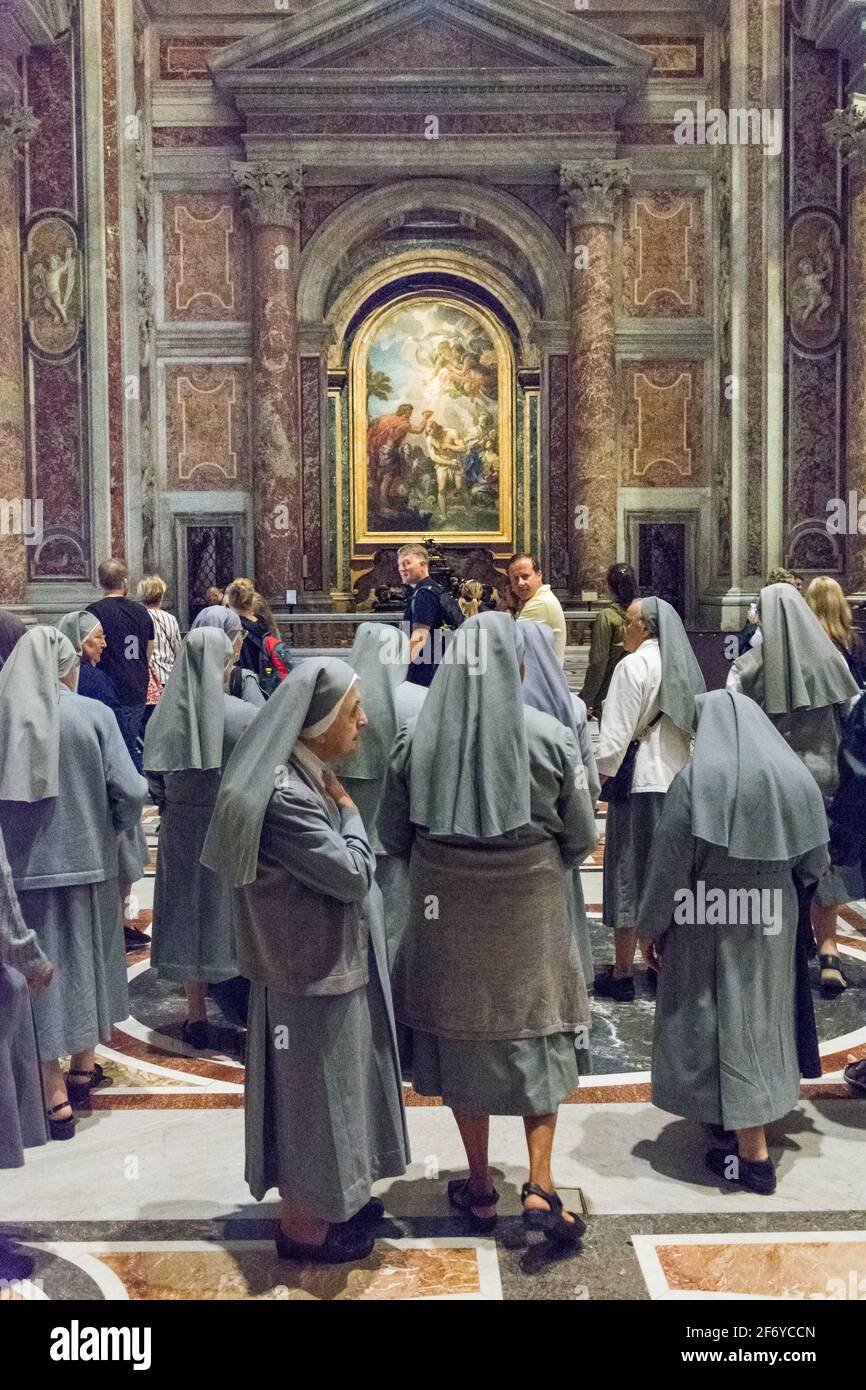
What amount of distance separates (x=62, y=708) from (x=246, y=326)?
11.9m

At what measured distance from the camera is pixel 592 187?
15242mm

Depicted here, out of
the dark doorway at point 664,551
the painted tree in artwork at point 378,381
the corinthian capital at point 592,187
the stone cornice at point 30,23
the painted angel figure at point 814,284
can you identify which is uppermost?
the stone cornice at point 30,23

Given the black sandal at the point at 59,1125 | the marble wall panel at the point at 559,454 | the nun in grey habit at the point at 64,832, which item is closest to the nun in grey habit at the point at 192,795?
the nun in grey habit at the point at 64,832

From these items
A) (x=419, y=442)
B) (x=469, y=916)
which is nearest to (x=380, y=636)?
(x=469, y=916)

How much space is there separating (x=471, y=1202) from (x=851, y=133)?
12650 millimetres

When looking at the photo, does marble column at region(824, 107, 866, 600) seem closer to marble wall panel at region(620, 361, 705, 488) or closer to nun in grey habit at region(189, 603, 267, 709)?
marble wall panel at region(620, 361, 705, 488)

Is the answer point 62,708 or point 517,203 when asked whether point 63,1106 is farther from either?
point 517,203

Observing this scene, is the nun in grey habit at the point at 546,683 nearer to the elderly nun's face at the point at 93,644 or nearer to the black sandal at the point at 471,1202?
the black sandal at the point at 471,1202

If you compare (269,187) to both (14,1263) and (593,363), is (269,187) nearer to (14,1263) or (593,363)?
(593,363)

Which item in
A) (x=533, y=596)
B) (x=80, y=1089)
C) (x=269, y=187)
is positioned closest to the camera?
(x=80, y=1089)

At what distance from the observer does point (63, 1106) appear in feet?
15.3

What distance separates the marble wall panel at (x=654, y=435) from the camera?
15.9 m

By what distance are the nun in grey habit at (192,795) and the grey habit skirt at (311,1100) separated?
1.62 m

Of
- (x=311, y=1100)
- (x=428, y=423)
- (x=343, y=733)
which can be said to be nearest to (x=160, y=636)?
(x=343, y=733)
